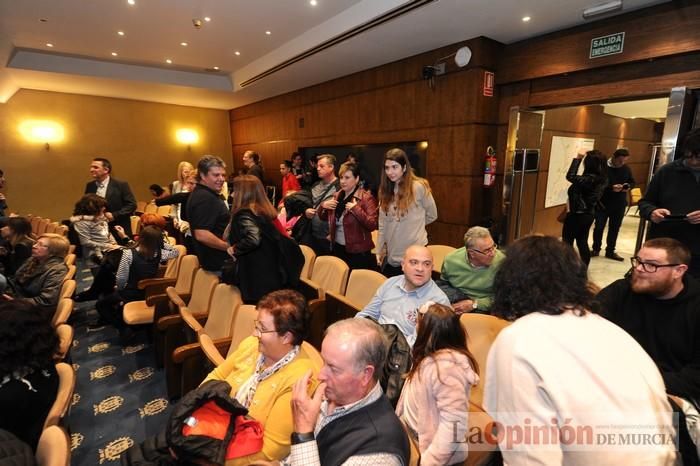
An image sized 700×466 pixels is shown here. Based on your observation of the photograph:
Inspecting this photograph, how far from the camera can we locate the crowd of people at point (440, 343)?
885 millimetres

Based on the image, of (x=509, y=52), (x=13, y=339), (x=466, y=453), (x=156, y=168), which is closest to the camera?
(x=466, y=453)

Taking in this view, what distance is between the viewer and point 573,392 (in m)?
0.86

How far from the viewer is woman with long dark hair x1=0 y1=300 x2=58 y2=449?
4.62ft

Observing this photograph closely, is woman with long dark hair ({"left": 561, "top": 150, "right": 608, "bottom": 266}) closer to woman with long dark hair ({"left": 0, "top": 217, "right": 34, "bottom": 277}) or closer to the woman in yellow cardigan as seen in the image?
the woman in yellow cardigan

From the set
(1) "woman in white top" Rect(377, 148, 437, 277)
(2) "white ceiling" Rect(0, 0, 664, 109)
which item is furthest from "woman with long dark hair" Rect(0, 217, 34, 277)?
(1) "woman in white top" Rect(377, 148, 437, 277)

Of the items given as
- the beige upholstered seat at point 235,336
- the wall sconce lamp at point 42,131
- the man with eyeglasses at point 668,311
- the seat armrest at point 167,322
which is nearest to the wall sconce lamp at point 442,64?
the man with eyeglasses at point 668,311

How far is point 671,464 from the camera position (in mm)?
923

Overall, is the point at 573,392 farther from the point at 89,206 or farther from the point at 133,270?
the point at 89,206

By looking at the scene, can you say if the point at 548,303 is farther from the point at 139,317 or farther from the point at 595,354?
the point at 139,317

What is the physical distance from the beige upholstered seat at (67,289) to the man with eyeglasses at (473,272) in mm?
2859

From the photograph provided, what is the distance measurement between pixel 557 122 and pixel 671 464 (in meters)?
5.80

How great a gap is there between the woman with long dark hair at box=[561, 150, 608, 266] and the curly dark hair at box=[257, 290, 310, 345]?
4.02 metres

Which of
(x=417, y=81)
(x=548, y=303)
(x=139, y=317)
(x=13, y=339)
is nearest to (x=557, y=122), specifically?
(x=417, y=81)

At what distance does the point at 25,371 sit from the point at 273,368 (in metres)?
1.08
